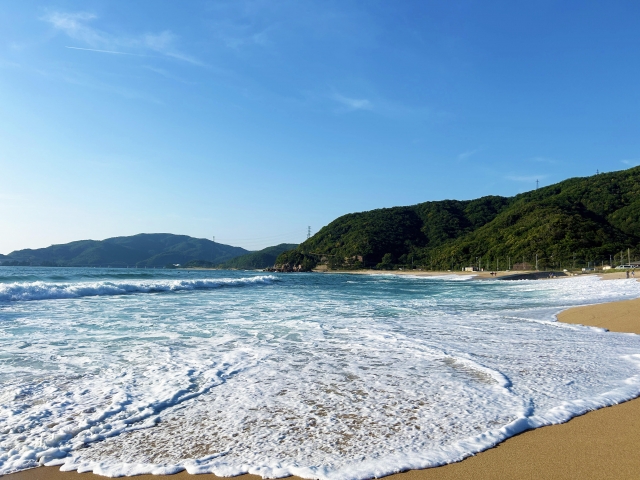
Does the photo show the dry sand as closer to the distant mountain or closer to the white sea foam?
the white sea foam

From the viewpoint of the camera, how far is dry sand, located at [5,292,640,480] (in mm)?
2592

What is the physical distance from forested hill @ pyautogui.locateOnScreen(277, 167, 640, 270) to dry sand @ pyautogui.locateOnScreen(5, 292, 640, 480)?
2690 inches

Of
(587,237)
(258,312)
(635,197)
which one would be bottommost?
(258,312)

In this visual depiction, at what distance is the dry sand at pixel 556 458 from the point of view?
8.50 feet

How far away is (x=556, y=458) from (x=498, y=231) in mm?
94705

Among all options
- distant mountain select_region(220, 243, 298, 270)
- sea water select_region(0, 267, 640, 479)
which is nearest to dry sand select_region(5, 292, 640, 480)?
sea water select_region(0, 267, 640, 479)

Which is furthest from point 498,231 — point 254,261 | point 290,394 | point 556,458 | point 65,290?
point 254,261

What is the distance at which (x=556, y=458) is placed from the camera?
2781 mm

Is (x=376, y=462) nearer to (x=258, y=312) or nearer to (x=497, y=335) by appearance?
(x=497, y=335)

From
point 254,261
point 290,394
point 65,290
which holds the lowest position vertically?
point 290,394

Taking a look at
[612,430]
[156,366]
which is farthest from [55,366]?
[612,430]

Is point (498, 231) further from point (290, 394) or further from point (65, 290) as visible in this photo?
point (290, 394)

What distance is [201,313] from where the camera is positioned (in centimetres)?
1252

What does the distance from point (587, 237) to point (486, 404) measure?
7936 cm
